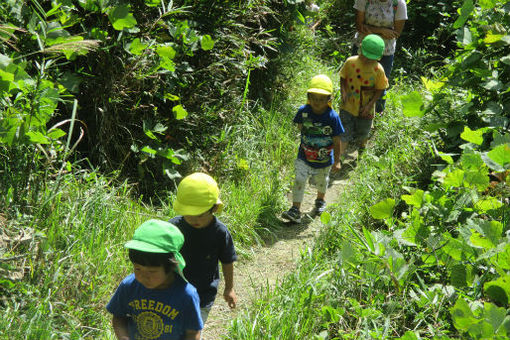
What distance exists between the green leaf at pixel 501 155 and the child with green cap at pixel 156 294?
5.72 ft

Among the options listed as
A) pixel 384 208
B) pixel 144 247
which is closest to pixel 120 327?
pixel 144 247

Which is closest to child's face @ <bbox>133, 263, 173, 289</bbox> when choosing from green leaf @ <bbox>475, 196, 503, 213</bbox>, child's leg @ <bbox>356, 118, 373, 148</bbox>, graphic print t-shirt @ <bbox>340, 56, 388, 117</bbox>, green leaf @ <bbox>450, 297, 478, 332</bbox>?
green leaf @ <bbox>450, 297, 478, 332</bbox>

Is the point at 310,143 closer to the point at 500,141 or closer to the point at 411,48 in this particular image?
the point at 500,141

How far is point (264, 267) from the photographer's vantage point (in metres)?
4.48

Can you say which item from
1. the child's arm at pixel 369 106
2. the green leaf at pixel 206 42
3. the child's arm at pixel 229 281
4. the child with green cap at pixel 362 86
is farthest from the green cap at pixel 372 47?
the child's arm at pixel 229 281

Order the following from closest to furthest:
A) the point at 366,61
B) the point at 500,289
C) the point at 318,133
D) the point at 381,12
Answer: the point at 500,289, the point at 318,133, the point at 366,61, the point at 381,12

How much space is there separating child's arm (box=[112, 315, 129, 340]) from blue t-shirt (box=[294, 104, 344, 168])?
2.83 m

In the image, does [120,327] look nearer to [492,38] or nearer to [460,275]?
[460,275]

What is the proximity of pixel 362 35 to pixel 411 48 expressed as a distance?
287 cm

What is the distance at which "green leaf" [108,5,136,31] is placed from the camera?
12.9 ft

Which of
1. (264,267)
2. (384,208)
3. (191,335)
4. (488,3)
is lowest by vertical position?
(264,267)

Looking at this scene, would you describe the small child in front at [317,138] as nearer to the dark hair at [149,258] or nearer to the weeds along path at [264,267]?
the weeds along path at [264,267]

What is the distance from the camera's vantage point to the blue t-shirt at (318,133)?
490cm

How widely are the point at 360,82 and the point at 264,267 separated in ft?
7.75
